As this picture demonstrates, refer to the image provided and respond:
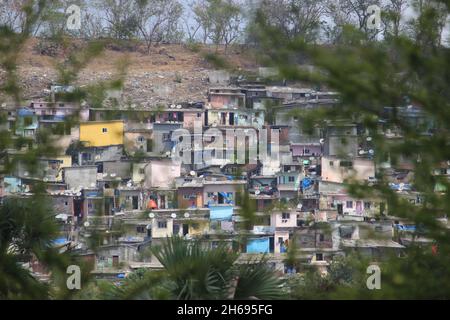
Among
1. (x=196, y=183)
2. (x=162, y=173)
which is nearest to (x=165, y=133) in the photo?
(x=162, y=173)

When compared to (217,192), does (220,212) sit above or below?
below

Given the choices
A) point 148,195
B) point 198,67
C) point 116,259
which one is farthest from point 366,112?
Result: point 198,67

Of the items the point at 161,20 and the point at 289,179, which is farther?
the point at 161,20

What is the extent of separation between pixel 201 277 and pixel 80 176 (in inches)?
377

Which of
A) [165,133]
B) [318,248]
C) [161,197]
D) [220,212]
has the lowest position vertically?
[318,248]

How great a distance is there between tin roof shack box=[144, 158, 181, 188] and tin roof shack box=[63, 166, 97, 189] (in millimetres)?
770

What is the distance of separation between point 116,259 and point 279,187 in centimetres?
368

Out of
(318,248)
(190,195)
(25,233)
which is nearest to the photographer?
(25,233)

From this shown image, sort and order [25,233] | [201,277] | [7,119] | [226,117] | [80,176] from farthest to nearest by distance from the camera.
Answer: [226,117], [80,176], [25,233], [7,119], [201,277]

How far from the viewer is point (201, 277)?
279cm

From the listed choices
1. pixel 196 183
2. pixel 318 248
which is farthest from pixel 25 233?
pixel 196 183

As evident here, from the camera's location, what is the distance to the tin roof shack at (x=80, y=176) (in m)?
11.9

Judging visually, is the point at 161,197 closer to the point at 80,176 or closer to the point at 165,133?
the point at 80,176

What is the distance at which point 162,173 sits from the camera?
1234 cm
